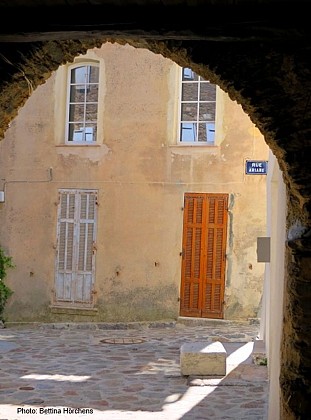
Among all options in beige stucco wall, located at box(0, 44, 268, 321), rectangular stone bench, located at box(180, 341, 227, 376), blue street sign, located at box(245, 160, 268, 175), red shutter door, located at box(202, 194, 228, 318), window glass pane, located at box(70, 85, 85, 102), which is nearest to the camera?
rectangular stone bench, located at box(180, 341, 227, 376)

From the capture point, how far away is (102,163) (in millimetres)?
13188

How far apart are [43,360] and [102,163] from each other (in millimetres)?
5267

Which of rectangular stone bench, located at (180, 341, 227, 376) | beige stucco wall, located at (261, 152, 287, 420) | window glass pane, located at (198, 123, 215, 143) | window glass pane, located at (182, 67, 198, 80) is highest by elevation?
window glass pane, located at (182, 67, 198, 80)

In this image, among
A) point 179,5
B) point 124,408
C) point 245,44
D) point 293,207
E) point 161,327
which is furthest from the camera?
point 161,327

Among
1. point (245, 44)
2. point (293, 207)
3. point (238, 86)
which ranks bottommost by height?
point (293, 207)

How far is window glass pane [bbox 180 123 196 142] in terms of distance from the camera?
13094mm

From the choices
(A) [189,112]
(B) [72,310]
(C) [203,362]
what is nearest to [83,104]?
(A) [189,112]

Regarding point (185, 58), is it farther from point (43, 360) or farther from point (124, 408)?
point (43, 360)

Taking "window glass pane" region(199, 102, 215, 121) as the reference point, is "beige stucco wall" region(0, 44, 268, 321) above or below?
below

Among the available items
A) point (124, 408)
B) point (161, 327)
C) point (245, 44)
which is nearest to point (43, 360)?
point (124, 408)

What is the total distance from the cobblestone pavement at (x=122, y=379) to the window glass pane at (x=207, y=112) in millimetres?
4465

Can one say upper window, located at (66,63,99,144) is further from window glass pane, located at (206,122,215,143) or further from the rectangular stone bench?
the rectangular stone bench

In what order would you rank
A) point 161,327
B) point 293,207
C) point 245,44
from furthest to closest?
1. point 161,327
2. point 293,207
3. point 245,44

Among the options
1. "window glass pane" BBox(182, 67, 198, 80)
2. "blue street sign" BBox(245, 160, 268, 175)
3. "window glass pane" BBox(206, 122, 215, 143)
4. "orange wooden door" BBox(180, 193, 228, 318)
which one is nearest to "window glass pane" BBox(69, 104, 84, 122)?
"window glass pane" BBox(182, 67, 198, 80)
